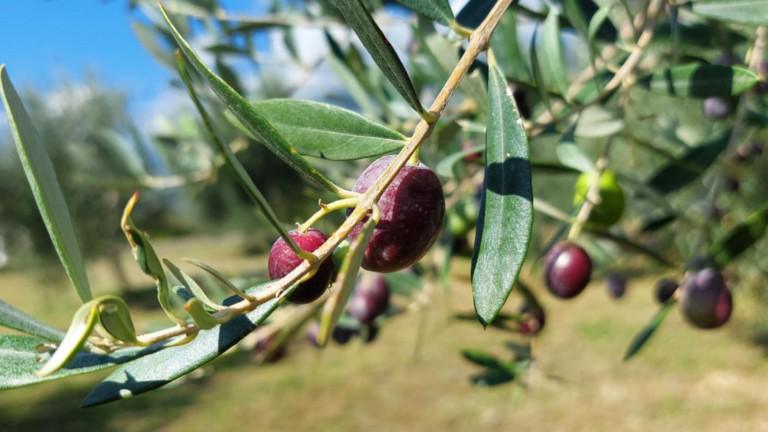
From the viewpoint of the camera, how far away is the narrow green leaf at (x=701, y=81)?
2.07 feet

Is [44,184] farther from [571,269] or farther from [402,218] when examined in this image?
[571,269]

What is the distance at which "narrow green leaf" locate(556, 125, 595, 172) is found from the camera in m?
0.66

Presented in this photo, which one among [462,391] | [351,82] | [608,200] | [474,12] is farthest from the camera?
[462,391]

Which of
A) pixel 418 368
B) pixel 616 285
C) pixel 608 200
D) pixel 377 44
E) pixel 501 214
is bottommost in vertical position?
pixel 418 368

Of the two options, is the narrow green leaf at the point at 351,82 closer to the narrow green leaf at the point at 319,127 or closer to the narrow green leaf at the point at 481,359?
the narrow green leaf at the point at 481,359

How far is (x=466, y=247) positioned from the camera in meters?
1.18

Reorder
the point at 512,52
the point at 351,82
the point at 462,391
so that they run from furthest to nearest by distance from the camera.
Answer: the point at 462,391
the point at 351,82
the point at 512,52

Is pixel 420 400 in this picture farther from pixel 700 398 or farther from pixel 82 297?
pixel 82 297

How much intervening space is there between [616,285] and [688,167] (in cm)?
92

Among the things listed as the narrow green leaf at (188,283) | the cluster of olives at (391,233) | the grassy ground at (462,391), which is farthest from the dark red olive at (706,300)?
the grassy ground at (462,391)

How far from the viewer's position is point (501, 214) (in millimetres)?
395

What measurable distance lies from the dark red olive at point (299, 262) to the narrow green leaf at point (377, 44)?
0.09 metres

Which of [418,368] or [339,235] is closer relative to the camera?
[339,235]

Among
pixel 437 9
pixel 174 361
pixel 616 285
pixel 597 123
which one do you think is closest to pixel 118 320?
pixel 174 361
